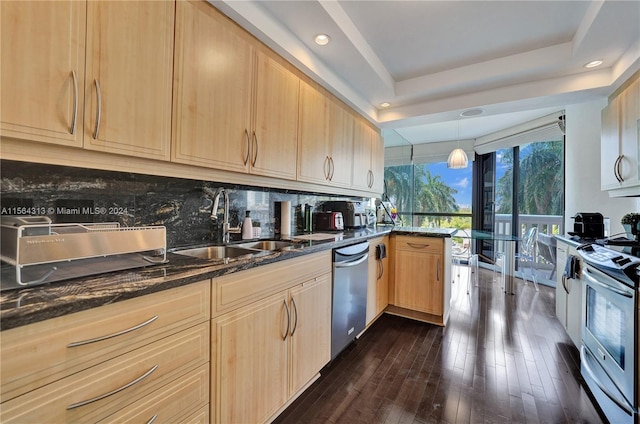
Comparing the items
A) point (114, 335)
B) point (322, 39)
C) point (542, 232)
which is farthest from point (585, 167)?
point (114, 335)

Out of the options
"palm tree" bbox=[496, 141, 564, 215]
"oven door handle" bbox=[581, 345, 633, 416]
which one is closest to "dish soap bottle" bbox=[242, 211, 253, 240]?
"oven door handle" bbox=[581, 345, 633, 416]

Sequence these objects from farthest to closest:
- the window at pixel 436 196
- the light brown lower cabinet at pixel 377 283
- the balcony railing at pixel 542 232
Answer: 1. the window at pixel 436 196
2. the balcony railing at pixel 542 232
3. the light brown lower cabinet at pixel 377 283

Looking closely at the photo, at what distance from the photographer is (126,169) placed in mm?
1166

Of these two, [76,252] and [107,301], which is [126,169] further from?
[107,301]

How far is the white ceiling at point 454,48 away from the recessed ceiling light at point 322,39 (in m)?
0.05

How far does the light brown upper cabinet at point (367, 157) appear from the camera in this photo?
2.97 metres

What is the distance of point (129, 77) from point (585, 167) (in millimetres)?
4616

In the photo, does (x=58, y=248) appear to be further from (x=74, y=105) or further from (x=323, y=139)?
(x=323, y=139)

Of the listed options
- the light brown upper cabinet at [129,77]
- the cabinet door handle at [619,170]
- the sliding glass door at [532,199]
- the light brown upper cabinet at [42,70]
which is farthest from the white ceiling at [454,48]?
the sliding glass door at [532,199]

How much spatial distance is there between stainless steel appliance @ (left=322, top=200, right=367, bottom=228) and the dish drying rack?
2136 mm

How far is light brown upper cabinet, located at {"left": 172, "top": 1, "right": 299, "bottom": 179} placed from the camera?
1.32 m

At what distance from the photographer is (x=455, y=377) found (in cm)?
193

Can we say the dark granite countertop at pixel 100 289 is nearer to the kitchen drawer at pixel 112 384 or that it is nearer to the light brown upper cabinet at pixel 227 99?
the kitchen drawer at pixel 112 384

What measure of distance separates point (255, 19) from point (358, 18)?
77cm
